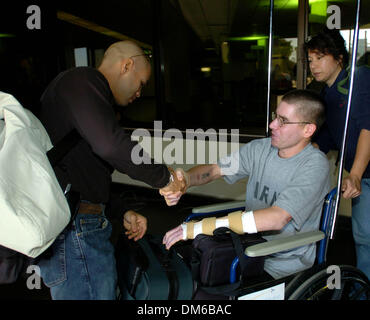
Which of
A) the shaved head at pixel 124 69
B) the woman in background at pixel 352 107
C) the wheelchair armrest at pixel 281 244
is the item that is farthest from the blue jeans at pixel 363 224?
the shaved head at pixel 124 69

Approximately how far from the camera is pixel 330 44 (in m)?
1.62

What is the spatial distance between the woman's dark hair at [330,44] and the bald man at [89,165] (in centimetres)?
96

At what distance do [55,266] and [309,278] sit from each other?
2.98 ft

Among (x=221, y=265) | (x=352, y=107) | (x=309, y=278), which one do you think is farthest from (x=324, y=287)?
(x=352, y=107)

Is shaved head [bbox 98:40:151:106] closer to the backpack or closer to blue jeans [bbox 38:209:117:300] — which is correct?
the backpack

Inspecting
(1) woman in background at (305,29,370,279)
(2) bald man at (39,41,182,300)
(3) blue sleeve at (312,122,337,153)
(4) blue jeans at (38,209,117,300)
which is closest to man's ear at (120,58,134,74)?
(2) bald man at (39,41,182,300)

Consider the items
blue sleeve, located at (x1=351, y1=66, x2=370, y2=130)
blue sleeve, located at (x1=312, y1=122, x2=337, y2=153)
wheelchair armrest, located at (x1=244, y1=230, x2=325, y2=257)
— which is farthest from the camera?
blue sleeve, located at (x1=312, y1=122, x2=337, y2=153)

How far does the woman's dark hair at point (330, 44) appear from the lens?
1626mm

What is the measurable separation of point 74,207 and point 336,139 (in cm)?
137

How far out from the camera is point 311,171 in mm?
1346

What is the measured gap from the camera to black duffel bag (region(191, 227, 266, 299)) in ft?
3.88

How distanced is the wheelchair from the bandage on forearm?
0.46 ft

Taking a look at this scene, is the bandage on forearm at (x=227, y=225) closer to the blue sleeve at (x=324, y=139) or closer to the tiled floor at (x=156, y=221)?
the tiled floor at (x=156, y=221)

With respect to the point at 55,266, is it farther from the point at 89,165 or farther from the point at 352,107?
the point at 352,107
